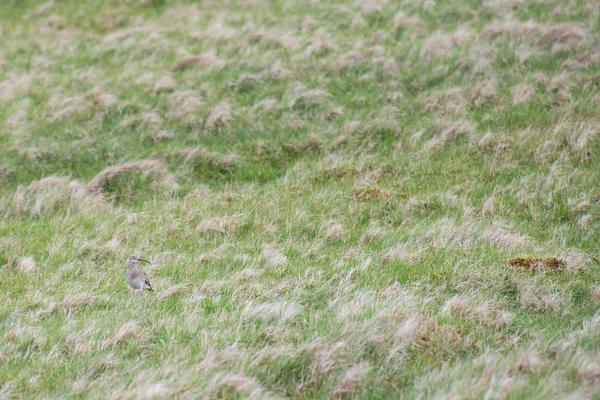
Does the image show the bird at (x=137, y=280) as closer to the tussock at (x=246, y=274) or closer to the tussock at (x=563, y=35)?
the tussock at (x=246, y=274)

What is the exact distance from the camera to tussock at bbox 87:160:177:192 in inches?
523

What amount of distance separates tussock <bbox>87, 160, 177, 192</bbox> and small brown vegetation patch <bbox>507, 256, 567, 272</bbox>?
6.81 metres

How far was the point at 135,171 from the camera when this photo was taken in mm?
13555

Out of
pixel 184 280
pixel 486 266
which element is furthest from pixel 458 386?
pixel 184 280

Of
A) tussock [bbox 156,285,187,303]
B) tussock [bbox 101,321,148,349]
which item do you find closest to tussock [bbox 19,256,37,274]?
tussock [bbox 156,285,187,303]

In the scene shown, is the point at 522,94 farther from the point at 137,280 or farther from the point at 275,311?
the point at 137,280

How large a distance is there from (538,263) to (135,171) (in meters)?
8.04

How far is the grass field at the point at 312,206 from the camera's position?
6.83 meters

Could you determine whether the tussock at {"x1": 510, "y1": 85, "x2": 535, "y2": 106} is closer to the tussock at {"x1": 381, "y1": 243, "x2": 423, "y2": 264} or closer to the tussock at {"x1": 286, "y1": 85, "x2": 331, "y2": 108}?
the tussock at {"x1": 286, "y1": 85, "x2": 331, "y2": 108}

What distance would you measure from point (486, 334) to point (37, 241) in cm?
736

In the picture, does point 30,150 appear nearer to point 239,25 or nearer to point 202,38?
point 202,38

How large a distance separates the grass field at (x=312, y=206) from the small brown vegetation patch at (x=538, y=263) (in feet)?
0.22

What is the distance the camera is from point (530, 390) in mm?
5984

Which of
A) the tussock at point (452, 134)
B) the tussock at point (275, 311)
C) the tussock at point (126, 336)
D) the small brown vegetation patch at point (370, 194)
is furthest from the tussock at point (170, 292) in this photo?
the tussock at point (452, 134)
